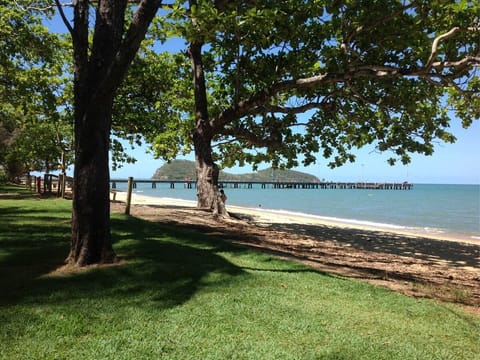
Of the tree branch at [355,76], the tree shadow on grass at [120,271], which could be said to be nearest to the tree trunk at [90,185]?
the tree shadow on grass at [120,271]

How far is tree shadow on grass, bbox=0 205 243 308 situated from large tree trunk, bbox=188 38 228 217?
616 centimetres

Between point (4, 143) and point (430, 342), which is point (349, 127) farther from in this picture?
point (4, 143)

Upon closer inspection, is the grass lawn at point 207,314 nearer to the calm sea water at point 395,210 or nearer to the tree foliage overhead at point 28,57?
the tree foliage overhead at point 28,57

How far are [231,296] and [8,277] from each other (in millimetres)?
3004

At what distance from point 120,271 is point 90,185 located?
1.33 metres

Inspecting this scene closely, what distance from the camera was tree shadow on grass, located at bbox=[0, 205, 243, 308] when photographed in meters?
4.87

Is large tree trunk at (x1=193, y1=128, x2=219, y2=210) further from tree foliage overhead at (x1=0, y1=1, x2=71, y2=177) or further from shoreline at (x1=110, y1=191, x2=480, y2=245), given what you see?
tree foliage overhead at (x1=0, y1=1, x2=71, y2=177)

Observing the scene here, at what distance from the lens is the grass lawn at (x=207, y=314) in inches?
145

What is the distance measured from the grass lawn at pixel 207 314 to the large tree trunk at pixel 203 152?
815 cm

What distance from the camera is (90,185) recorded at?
6047mm

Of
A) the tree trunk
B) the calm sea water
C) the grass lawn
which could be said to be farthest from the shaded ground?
the calm sea water

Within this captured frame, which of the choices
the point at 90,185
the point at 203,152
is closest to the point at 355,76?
the point at 203,152

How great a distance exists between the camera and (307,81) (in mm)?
11859

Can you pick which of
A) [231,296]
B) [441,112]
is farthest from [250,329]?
[441,112]
